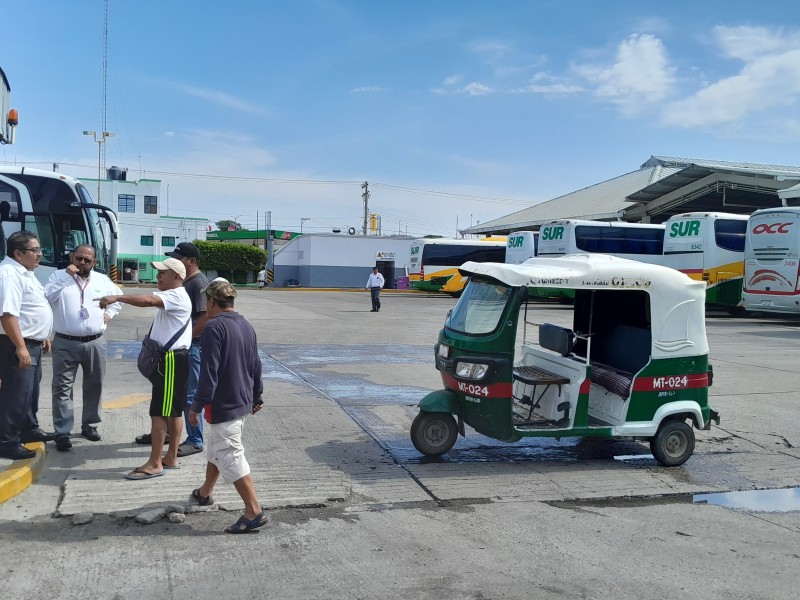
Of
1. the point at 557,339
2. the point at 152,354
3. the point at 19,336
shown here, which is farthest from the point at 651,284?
the point at 19,336

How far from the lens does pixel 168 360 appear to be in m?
6.12

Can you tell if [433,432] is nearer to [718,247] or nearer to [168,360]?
[168,360]

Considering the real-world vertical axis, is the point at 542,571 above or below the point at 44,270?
below

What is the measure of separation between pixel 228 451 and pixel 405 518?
1407 millimetres

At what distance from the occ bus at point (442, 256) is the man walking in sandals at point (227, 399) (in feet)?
115

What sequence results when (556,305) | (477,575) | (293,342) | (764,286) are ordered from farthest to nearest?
(556,305) → (764,286) → (293,342) → (477,575)

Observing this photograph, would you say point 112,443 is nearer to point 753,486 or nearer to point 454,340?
point 454,340

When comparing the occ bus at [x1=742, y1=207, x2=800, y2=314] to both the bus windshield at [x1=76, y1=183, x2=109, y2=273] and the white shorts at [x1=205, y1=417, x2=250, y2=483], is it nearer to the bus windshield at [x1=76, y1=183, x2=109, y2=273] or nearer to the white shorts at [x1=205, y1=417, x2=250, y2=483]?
the bus windshield at [x1=76, y1=183, x2=109, y2=273]

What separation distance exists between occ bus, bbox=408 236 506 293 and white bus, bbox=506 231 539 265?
197 inches

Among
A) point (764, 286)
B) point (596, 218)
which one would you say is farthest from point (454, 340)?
point (596, 218)

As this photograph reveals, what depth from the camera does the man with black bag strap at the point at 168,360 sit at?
606 centimetres

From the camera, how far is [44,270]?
1452 cm

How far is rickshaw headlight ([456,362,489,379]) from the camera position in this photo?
22.2 ft

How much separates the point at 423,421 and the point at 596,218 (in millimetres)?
36016
